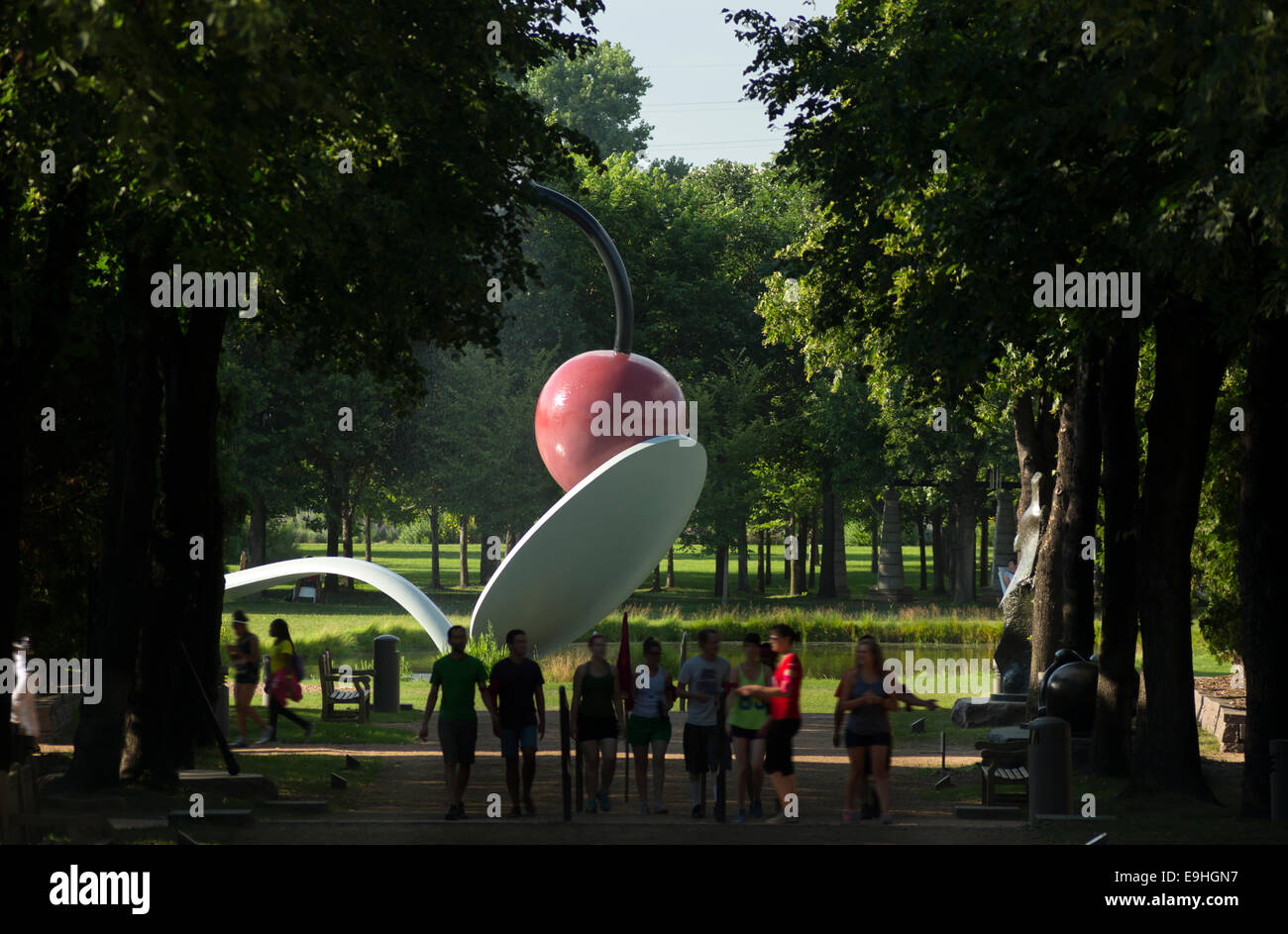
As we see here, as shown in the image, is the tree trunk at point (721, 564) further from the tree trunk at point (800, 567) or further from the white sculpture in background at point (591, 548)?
the white sculpture in background at point (591, 548)

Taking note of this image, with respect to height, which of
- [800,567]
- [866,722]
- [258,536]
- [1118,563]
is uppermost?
[258,536]

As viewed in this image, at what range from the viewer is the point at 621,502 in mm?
24922

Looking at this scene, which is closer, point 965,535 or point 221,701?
point 221,701

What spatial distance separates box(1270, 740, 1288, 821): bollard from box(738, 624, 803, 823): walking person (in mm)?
4003

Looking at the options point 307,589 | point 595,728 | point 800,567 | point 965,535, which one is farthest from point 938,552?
point 595,728

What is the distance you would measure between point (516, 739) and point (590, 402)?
12.4 metres

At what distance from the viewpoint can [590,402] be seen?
2611 cm

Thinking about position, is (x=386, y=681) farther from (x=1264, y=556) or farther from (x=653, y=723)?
(x=1264, y=556)

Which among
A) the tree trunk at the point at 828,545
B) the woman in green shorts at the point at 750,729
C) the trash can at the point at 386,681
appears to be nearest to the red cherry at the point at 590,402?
the trash can at the point at 386,681

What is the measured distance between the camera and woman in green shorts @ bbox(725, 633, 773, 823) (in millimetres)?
13742

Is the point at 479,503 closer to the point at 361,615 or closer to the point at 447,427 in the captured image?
the point at 447,427

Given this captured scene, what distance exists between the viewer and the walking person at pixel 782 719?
13477 millimetres
